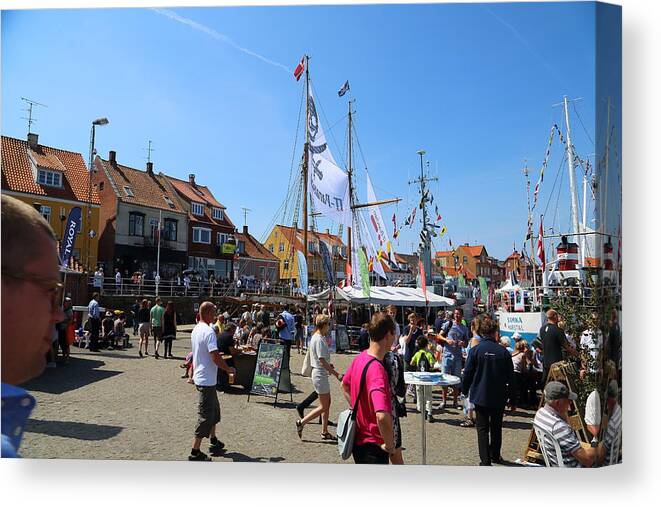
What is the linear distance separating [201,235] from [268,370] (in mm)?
4389

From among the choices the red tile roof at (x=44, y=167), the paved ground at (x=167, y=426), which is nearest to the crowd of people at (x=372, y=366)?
the paved ground at (x=167, y=426)

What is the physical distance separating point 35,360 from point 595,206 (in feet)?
19.5

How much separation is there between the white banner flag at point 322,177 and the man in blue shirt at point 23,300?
1008 centimetres

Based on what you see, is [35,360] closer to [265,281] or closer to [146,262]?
[146,262]

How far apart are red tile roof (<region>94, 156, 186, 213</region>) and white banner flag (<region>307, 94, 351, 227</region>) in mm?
3931

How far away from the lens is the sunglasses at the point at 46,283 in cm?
157

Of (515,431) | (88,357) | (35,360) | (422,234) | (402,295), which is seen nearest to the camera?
(35,360)

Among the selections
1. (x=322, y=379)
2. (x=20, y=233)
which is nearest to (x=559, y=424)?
(x=322, y=379)

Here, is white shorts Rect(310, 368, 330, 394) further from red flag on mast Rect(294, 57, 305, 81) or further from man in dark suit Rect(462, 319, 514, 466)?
red flag on mast Rect(294, 57, 305, 81)

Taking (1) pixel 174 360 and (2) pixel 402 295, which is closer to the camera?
(1) pixel 174 360

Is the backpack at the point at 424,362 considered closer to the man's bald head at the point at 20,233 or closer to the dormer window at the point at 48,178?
the dormer window at the point at 48,178

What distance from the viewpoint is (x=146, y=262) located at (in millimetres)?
13195

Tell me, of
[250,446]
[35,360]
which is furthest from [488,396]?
[35,360]

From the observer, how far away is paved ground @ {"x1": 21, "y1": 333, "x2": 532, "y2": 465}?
19.2ft
